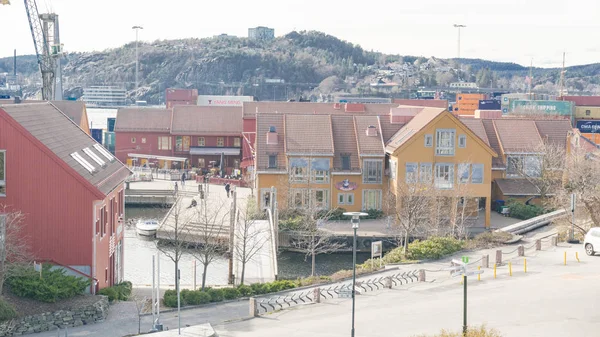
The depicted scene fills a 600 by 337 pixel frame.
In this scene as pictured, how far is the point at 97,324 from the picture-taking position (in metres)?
26.4

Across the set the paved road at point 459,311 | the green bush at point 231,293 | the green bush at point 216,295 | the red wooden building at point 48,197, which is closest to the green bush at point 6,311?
the red wooden building at point 48,197

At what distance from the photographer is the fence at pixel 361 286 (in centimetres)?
2884

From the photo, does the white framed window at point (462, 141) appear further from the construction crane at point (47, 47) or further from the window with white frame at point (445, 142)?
the construction crane at point (47, 47)

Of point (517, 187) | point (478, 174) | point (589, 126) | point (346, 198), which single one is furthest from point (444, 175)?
point (589, 126)

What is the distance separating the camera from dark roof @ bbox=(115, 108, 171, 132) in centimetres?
8225

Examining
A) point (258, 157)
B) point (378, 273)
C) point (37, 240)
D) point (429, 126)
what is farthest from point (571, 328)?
point (258, 157)

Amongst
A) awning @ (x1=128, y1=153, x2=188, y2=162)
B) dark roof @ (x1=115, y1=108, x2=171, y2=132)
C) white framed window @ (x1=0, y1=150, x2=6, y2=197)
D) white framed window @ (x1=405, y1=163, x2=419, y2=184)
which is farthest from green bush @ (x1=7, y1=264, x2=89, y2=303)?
dark roof @ (x1=115, y1=108, x2=171, y2=132)

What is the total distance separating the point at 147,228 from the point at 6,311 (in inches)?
1093

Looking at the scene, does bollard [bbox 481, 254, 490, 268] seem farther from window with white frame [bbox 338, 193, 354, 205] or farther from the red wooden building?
window with white frame [bbox 338, 193, 354, 205]

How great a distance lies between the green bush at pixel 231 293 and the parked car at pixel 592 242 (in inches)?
627

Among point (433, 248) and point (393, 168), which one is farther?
point (393, 168)

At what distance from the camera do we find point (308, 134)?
54781mm

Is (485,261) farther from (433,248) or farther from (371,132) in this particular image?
(371,132)

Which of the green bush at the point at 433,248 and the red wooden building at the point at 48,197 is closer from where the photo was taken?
the red wooden building at the point at 48,197
